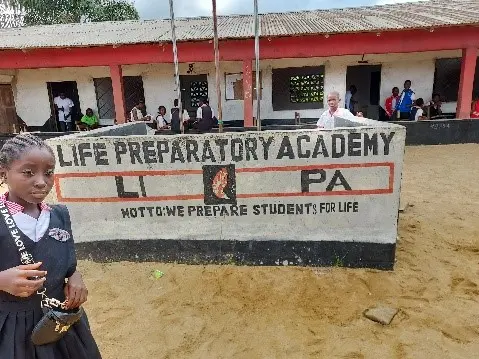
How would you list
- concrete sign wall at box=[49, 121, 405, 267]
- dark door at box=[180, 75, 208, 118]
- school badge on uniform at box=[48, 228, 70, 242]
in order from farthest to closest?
1. dark door at box=[180, 75, 208, 118]
2. concrete sign wall at box=[49, 121, 405, 267]
3. school badge on uniform at box=[48, 228, 70, 242]

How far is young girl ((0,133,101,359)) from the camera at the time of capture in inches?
53.1

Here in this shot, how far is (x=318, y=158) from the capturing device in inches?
138

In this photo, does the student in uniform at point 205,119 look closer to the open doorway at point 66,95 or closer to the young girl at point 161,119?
the young girl at point 161,119

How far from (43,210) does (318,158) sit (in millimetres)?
2574

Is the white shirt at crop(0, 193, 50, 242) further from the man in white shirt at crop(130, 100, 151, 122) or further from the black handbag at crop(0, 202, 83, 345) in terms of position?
the man in white shirt at crop(130, 100, 151, 122)

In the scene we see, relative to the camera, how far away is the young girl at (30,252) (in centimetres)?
135

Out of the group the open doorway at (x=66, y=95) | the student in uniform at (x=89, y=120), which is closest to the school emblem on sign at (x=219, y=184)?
the student in uniform at (x=89, y=120)

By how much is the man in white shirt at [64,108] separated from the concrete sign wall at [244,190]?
1008 centimetres

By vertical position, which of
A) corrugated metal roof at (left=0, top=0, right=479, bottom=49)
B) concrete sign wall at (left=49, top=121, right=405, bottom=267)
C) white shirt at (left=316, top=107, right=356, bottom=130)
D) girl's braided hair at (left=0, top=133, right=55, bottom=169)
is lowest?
concrete sign wall at (left=49, top=121, right=405, bottom=267)

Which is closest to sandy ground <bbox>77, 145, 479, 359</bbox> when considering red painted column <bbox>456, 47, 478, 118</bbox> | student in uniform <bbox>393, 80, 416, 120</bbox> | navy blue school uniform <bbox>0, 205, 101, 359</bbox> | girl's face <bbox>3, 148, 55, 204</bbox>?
navy blue school uniform <bbox>0, 205, 101, 359</bbox>

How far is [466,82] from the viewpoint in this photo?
993 centimetres

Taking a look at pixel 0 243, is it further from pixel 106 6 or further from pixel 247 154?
pixel 106 6

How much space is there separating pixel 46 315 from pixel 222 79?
11.3 meters

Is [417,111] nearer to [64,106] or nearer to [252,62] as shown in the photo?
[252,62]
